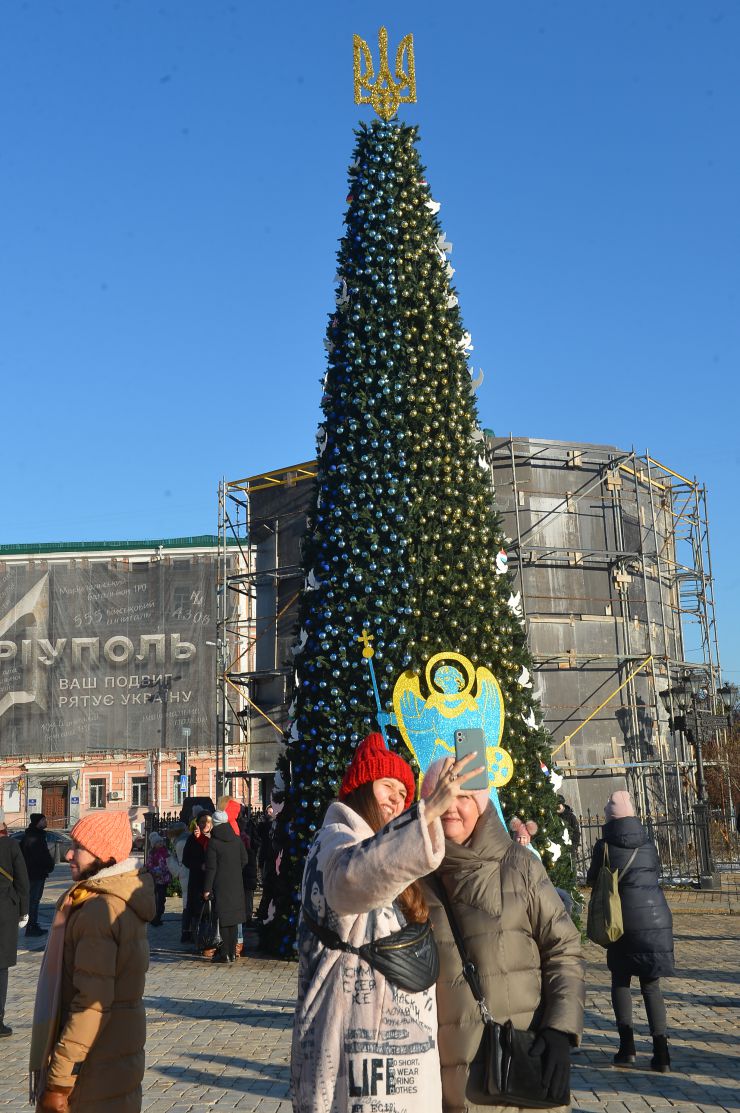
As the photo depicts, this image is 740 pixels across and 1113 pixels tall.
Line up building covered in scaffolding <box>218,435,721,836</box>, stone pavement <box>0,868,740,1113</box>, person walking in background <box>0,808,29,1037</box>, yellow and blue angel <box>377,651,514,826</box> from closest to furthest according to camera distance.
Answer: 1. stone pavement <box>0,868,740,1113</box>
2. person walking in background <box>0,808,29,1037</box>
3. yellow and blue angel <box>377,651,514,826</box>
4. building covered in scaffolding <box>218,435,721,836</box>

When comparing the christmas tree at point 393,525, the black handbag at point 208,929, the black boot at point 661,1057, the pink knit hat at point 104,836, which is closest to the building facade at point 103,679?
the black handbag at point 208,929

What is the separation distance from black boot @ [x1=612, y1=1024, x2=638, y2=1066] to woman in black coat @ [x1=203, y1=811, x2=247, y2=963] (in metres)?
5.68

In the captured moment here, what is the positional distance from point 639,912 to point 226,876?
19.8 feet

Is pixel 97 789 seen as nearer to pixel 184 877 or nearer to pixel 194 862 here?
pixel 184 877

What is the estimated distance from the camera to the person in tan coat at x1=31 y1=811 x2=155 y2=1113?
4.06 m

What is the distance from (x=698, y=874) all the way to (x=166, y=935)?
9.36 metres

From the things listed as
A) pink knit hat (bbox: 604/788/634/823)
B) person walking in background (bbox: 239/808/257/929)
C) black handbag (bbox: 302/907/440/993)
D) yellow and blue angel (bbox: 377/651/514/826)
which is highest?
yellow and blue angel (bbox: 377/651/514/826)

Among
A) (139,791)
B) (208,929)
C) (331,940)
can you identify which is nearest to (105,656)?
(139,791)

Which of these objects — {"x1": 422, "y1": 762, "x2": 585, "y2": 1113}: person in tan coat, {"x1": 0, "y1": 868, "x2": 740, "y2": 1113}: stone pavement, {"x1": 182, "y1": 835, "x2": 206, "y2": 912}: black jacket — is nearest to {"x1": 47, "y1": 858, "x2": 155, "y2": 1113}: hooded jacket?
{"x1": 422, "y1": 762, "x2": 585, "y2": 1113}: person in tan coat

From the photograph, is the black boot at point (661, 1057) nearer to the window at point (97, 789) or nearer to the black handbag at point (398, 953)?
the black handbag at point (398, 953)

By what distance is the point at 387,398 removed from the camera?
483 inches

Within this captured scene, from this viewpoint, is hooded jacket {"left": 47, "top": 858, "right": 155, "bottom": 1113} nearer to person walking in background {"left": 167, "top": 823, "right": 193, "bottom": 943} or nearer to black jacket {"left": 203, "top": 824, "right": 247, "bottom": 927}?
black jacket {"left": 203, "top": 824, "right": 247, "bottom": 927}

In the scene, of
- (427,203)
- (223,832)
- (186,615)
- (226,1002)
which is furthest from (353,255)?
(186,615)

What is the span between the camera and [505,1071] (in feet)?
11.8
